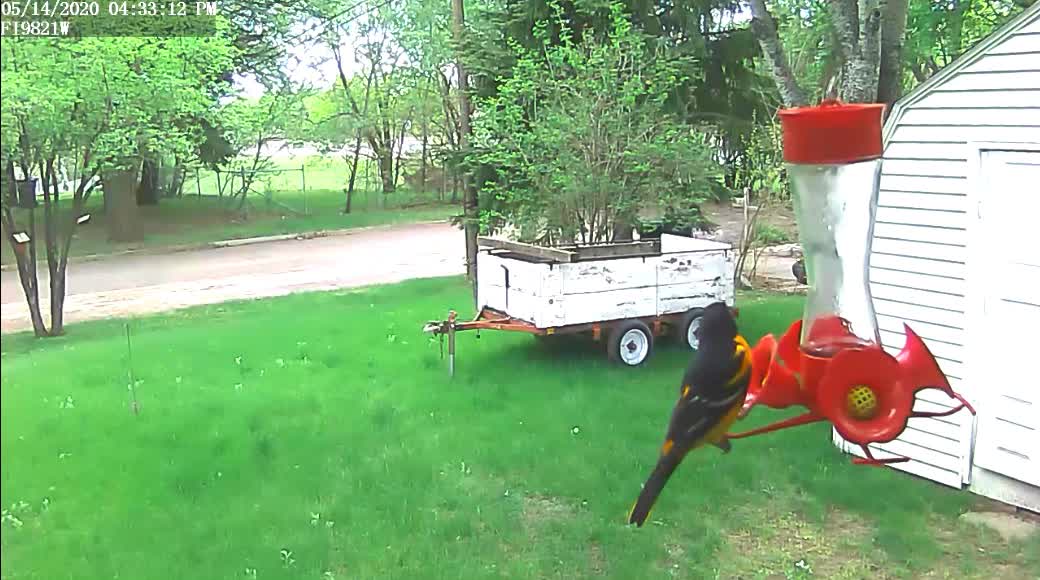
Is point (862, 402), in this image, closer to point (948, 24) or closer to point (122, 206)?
point (122, 206)

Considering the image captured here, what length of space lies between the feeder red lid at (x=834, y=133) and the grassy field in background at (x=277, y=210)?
223 centimetres

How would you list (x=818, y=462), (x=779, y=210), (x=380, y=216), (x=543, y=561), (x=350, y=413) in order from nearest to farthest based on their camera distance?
1. (x=543, y=561)
2. (x=818, y=462)
3. (x=350, y=413)
4. (x=779, y=210)
5. (x=380, y=216)

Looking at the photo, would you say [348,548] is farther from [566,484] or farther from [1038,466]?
[1038,466]

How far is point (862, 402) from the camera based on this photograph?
119 cm

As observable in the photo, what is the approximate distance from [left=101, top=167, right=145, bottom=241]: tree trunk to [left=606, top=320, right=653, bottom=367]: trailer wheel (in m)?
2.32

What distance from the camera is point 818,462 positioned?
3.46 metres

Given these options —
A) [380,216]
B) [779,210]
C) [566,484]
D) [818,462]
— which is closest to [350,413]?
[566,484]

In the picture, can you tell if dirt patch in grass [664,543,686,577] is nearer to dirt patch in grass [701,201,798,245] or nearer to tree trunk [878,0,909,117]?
tree trunk [878,0,909,117]

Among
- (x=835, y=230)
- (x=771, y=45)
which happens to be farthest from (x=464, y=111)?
(x=835, y=230)

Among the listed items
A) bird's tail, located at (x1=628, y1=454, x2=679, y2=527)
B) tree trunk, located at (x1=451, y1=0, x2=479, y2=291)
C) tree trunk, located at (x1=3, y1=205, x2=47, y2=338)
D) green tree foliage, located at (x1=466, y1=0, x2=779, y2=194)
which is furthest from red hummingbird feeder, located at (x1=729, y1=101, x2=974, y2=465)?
tree trunk, located at (x1=451, y1=0, x2=479, y2=291)

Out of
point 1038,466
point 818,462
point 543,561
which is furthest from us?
point 818,462

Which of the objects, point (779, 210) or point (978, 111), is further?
point (779, 210)

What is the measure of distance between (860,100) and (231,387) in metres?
2.88

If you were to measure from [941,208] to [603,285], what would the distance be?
68.6 inches
